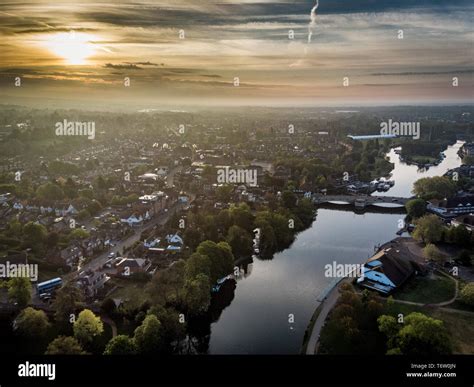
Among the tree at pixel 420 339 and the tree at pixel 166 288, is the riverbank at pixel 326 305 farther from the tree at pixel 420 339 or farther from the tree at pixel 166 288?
the tree at pixel 166 288

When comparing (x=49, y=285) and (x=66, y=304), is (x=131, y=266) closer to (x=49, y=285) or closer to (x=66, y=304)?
(x=49, y=285)

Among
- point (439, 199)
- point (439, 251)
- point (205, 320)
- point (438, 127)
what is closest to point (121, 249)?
point (205, 320)

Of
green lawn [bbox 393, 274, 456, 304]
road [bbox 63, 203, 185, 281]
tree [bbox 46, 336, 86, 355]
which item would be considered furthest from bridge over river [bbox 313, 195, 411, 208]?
tree [bbox 46, 336, 86, 355]

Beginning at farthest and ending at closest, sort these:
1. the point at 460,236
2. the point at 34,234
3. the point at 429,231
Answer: the point at 429,231 < the point at 460,236 < the point at 34,234

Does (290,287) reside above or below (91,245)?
below

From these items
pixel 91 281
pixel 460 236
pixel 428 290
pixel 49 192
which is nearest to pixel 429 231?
pixel 460 236

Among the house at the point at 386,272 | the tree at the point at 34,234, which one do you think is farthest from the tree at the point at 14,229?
the house at the point at 386,272

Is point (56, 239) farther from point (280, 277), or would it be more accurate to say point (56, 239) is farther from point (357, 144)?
point (357, 144)
